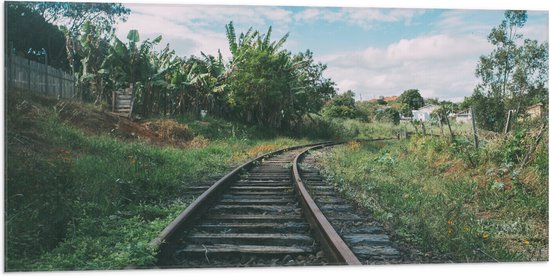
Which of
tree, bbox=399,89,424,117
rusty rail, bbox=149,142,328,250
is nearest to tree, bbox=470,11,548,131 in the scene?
tree, bbox=399,89,424,117

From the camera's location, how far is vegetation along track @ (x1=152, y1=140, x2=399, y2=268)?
3.36 m

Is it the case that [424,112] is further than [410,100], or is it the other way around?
[424,112]

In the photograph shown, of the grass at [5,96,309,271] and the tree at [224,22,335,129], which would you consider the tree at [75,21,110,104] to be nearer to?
the tree at [224,22,335,129]

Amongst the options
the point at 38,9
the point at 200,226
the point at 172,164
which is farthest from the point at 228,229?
the point at 172,164

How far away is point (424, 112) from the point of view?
7.34 metres

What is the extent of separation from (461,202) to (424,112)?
8.25 ft

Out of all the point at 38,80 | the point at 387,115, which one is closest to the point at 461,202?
the point at 387,115

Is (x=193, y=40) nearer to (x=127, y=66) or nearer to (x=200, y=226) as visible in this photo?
(x=200, y=226)

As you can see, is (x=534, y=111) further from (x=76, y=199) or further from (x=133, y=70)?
(x=133, y=70)

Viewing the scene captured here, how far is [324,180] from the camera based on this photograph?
709 centimetres

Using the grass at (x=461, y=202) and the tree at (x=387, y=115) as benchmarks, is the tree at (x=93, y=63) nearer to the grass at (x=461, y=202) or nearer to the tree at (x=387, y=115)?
the grass at (x=461, y=202)

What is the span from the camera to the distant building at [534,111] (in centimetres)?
546

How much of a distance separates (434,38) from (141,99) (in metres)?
10.3

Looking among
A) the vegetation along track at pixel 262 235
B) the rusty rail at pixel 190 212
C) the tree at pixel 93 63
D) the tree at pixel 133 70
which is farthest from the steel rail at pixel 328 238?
the tree at pixel 133 70
